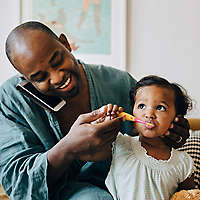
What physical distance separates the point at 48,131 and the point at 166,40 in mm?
1153

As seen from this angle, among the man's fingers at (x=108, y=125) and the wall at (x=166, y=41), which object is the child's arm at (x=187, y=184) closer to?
the man's fingers at (x=108, y=125)

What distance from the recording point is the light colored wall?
6.58 ft

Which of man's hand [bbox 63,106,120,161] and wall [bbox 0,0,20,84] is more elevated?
wall [bbox 0,0,20,84]

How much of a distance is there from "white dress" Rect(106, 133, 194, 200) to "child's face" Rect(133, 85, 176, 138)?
80 millimetres

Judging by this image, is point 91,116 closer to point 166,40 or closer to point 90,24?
point 90,24

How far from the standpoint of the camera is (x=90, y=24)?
1934 millimetres

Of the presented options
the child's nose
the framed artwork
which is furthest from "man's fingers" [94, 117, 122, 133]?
the framed artwork

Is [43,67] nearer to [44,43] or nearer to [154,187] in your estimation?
[44,43]

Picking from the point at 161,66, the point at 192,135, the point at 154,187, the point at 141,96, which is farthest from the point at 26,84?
the point at 161,66

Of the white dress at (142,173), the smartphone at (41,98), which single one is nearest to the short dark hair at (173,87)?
the white dress at (142,173)

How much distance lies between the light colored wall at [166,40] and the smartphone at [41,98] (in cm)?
96

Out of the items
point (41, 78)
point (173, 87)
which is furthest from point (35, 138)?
point (173, 87)

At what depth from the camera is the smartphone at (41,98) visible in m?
1.11

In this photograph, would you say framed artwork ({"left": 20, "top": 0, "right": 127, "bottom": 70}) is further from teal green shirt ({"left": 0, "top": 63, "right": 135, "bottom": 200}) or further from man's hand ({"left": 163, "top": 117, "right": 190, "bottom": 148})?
man's hand ({"left": 163, "top": 117, "right": 190, "bottom": 148})
